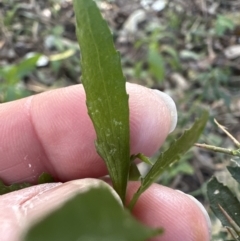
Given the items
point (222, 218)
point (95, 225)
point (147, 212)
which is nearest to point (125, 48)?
point (147, 212)

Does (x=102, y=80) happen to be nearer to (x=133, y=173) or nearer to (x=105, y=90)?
(x=105, y=90)

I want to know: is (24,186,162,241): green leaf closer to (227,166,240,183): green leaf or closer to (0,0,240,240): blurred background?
(227,166,240,183): green leaf

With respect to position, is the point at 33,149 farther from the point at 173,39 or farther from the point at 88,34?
the point at 173,39

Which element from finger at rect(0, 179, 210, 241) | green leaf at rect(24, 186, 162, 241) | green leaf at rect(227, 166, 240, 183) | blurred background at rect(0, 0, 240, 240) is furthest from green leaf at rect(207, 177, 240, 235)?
blurred background at rect(0, 0, 240, 240)

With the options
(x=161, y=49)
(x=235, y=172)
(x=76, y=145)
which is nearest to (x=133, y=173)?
(x=235, y=172)

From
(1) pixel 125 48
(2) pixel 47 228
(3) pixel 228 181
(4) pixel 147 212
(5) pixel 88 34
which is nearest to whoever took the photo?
(2) pixel 47 228
